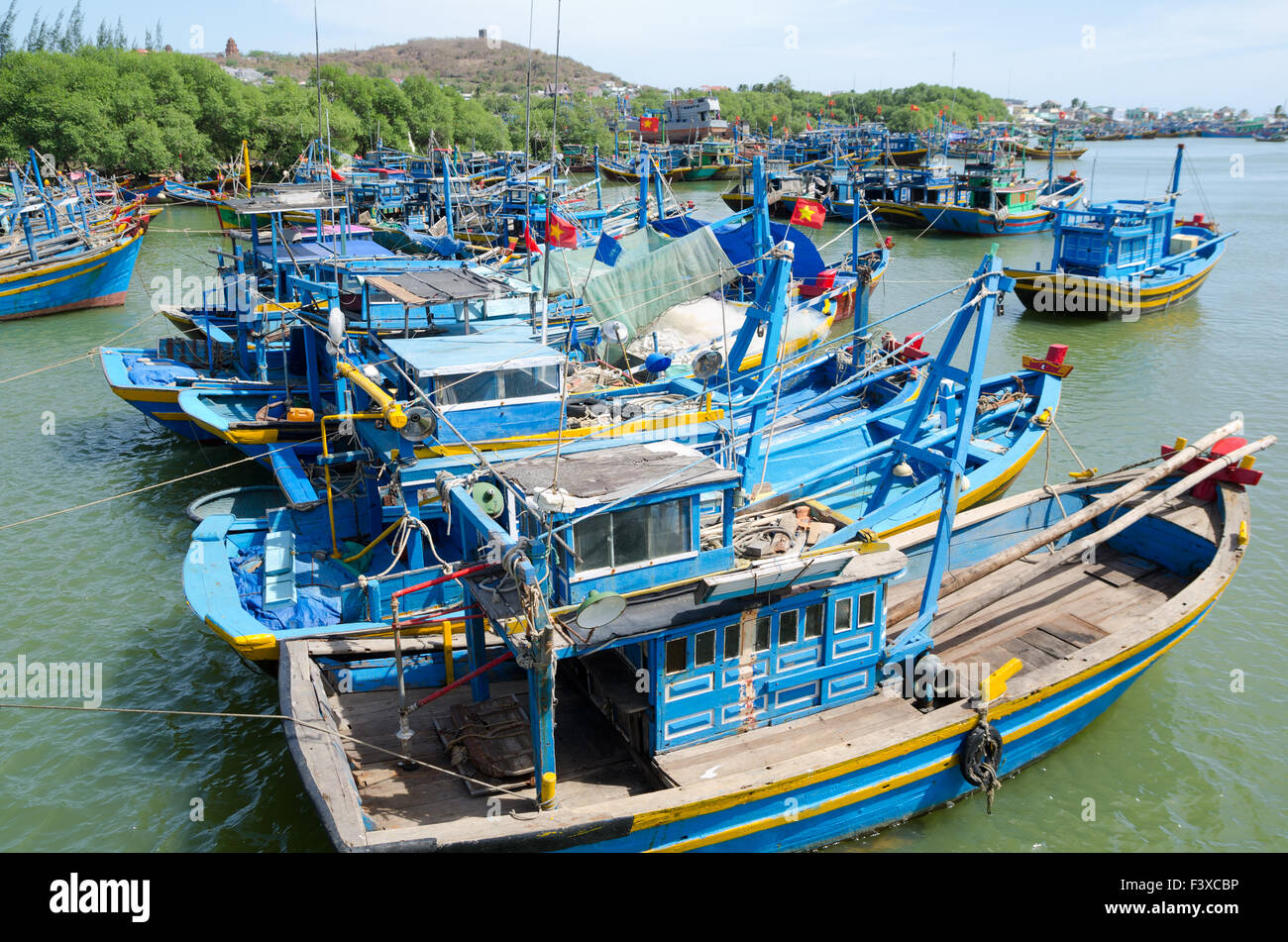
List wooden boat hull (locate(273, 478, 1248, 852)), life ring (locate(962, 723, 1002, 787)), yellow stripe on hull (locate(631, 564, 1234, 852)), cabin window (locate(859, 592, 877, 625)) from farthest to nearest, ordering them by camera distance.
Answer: life ring (locate(962, 723, 1002, 787))
cabin window (locate(859, 592, 877, 625))
yellow stripe on hull (locate(631, 564, 1234, 852))
wooden boat hull (locate(273, 478, 1248, 852))

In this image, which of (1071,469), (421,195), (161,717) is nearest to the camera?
(161,717)

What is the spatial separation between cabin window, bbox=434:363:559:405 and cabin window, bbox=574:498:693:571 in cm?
502

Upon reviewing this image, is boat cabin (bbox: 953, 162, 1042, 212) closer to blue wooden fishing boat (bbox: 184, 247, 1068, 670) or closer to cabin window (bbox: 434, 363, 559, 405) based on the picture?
blue wooden fishing boat (bbox: 184, 247, 1068, 670)

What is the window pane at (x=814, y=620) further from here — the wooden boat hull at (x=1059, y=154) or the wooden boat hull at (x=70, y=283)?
the wooden boat hull at (x=1059, y=154)

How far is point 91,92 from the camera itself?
67188 mm

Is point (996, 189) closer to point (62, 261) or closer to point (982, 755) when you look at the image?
point (62, 261)

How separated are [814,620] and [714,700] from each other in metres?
1.35

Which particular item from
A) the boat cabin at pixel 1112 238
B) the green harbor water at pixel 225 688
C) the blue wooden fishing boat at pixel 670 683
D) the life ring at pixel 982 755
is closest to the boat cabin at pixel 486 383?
the blue wooden fishing boat at pixel 670 683

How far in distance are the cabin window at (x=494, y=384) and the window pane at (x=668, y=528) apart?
5.05 m

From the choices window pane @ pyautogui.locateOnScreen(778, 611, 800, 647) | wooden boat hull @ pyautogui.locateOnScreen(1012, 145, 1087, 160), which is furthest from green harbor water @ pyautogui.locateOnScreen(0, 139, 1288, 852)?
wooden boat hull @ pyautogui.locateOnScreen(1012, 145, 1087, 160)

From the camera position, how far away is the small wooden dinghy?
873 cm

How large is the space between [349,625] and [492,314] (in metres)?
9.27
